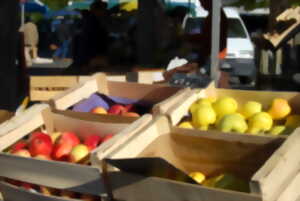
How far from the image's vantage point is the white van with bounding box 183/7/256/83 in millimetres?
10172

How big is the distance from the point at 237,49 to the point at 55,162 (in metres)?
9.38

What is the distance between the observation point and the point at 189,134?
7.12 ft

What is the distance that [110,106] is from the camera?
2.82 meters

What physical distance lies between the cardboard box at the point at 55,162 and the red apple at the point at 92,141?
3 cm

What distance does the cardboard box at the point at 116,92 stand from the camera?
8.70 feet

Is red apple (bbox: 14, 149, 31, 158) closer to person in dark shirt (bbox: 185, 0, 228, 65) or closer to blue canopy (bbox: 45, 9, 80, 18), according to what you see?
person in dark shirt (bbox: 185, 0, 228, 65)

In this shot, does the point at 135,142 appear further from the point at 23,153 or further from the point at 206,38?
the point at 206,38

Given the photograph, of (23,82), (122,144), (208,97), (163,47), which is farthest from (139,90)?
(23,82)

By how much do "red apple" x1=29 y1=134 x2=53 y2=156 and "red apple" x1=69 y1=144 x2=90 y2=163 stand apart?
0.14m

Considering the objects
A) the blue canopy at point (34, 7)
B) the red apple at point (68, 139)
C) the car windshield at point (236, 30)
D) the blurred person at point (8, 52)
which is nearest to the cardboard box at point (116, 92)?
the red apple at point (68, 139)

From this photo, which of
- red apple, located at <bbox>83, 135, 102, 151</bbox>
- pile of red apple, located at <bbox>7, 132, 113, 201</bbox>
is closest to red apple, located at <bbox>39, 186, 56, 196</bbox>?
pile of red apple, located at <bbox>7, 132, 113, 201</bbox>

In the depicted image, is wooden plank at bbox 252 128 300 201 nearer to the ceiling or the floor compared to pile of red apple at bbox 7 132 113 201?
nearer to the ceiling

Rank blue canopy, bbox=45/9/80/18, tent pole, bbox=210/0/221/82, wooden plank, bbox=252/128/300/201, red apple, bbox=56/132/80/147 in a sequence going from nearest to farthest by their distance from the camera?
wooden plank, bbox=252/128/300/201 < red apple, bbox=56/132/80/147 < tent pole, bbox=210/0/221/82 < blue canopy, bbox=45/9/80/18

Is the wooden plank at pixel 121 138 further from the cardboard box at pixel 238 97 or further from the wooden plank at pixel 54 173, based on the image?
the cardboard box at pixel 238 97
